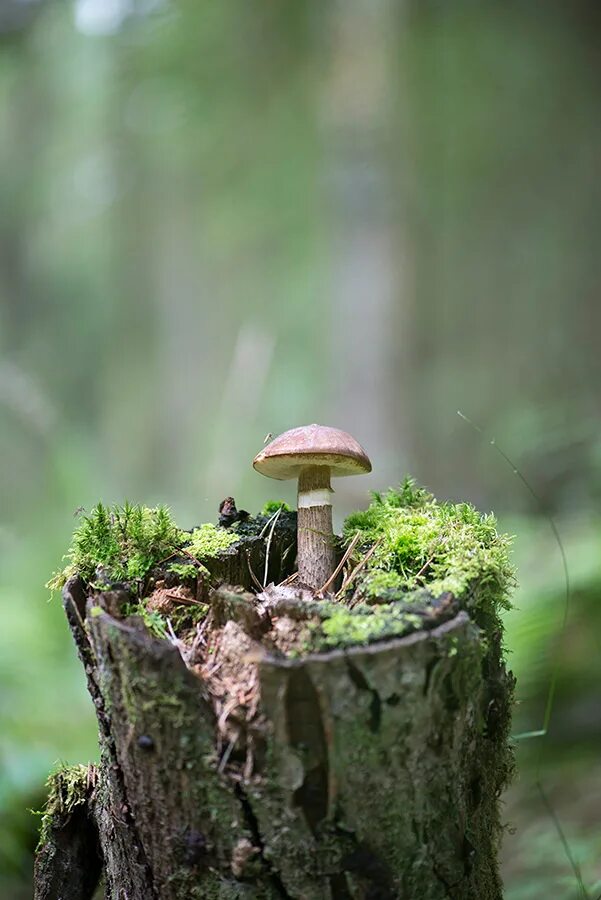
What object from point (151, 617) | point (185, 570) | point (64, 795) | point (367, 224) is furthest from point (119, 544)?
point (367, 224)

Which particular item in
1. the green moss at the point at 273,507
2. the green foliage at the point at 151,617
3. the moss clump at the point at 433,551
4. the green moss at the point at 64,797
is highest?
the green moss at the point at 273,507

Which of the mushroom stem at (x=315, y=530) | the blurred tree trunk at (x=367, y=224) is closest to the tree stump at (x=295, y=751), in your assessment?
the mushroom stem at (x=315, y=530)

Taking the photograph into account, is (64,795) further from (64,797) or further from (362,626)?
(362,626)

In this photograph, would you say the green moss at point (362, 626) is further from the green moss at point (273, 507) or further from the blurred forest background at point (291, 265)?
the blurred forest background at point (291, 265)

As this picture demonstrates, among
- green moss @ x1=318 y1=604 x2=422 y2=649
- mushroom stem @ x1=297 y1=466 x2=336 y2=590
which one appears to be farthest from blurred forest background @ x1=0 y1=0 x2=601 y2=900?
green moss @ x1=318 y1=604 x2=422 y2=649

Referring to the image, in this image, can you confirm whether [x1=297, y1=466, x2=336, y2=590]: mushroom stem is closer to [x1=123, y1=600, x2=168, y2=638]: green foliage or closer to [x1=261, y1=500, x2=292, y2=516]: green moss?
[x1=261, y1=500, x2=292, y2=516]: green moss

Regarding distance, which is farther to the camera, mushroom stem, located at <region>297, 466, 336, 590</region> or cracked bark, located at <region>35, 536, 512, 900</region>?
mushroom stem, located at <region>297, 466, 336, 590</region>
